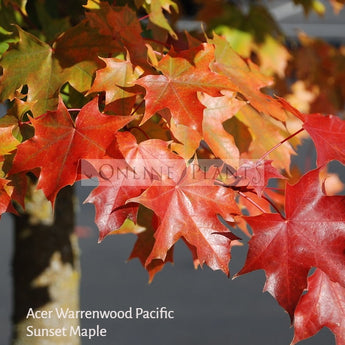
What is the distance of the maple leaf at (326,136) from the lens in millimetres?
654

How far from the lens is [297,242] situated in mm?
609

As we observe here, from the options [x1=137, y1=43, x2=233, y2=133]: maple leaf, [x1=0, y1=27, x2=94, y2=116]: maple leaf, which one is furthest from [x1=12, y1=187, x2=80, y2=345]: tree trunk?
[x1=137, y1=43, x2=233, y2=133]: maple leaf

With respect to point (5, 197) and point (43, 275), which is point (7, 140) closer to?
point (5, 197)

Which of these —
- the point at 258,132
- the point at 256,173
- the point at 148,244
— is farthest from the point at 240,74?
the point at 148,244

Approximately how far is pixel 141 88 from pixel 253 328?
181 centimetres

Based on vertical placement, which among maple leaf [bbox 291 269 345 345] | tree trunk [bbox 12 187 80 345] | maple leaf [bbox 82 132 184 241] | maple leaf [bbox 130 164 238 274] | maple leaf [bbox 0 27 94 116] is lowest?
tree trunk [bbox 12 187 80 345]

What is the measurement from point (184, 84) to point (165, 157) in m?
0.09

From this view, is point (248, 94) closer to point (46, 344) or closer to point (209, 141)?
point (209, 141)

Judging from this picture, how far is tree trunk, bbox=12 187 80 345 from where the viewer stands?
1.11 metres

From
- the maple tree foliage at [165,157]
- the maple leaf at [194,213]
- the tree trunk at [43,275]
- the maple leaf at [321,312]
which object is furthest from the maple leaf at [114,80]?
the tree trunk at [43,275]

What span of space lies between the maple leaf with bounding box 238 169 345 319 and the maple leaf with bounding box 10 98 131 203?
0.18 m

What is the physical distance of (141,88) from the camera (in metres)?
0.67

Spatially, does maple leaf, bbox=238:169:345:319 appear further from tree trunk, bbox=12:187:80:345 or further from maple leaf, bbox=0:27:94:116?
tree trunk, bbox=12:187:80:345

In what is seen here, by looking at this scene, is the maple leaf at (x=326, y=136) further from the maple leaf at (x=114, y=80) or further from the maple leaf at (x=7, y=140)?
the maple leaf at (x=7, y=140)
